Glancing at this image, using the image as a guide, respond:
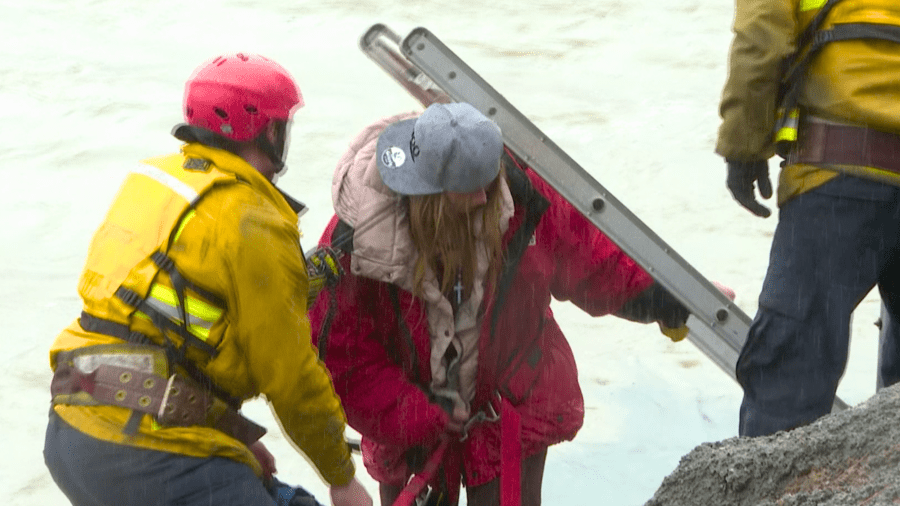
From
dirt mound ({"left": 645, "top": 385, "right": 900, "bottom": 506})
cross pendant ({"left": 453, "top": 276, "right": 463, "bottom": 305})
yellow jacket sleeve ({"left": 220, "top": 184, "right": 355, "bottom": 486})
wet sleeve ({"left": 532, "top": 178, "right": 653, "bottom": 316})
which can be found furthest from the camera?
wet sleeve ({"left": 532, "top": 178, "right": 653, "bottom": 316})

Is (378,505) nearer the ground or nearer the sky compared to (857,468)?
nearer the ground

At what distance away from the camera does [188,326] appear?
2.25 meters

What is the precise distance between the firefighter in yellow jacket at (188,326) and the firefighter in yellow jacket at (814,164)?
44.3 inches

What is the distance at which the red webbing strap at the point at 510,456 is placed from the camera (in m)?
2.82

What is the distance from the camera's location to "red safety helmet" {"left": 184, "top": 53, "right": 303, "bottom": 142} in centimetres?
236

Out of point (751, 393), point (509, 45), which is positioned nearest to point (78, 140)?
point (509, 45)

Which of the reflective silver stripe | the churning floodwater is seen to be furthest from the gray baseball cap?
the churning floodwater

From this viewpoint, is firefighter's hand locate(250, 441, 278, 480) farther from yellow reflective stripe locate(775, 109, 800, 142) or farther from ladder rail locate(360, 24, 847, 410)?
yellow reflective stripe locate(775, 109, 800, 142)

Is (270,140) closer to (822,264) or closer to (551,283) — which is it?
(551,283)

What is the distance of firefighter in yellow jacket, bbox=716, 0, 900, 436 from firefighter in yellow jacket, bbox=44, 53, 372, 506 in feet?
3.69

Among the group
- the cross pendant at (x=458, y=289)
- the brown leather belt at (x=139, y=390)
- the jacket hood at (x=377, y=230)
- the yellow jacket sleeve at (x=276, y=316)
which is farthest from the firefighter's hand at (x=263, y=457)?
the cross pendant at (x=458, y=289)

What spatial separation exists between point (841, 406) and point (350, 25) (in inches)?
271

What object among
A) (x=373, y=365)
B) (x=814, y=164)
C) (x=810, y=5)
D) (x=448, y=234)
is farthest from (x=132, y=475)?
(x=810, y=5)

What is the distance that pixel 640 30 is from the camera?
8883 millimetres
